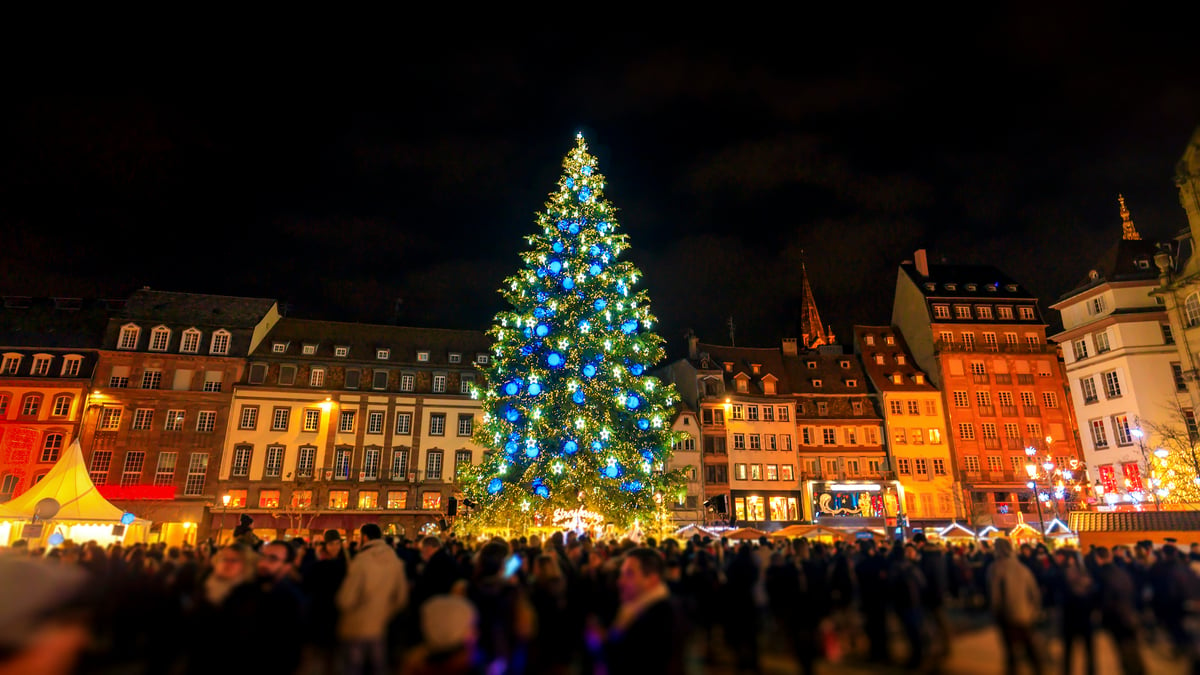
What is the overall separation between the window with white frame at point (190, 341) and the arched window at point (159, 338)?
107cm

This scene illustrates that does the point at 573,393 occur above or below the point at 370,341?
below

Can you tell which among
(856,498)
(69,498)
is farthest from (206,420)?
(856,498)

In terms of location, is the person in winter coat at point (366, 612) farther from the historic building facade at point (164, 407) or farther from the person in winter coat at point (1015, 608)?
the historic building facade at point (164, 407)

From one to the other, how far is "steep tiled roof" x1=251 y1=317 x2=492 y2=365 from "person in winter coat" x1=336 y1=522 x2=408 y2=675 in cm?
4870

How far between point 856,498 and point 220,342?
53.7 meters

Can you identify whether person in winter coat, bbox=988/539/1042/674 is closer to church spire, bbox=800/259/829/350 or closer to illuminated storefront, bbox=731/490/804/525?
illuminated storefront, bbox=731/490/804/525

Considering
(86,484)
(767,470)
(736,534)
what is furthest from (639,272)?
(767,470)

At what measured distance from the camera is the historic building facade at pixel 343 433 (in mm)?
46969

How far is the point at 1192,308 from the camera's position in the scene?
3681 centimetres

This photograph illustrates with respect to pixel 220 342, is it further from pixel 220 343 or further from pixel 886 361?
pixel 886 361

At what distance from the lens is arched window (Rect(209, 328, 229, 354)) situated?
1984 inches

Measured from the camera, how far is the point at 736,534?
1056 inches

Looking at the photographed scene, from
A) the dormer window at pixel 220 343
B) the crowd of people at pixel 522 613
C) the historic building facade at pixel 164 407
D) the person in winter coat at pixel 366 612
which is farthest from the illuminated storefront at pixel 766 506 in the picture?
the person in winter coat at pixel 366 612

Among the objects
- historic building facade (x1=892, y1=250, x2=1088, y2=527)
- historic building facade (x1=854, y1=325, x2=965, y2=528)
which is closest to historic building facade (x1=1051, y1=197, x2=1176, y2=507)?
historic building facade (x1=892, y1=250, x2=1088, y2=527)
